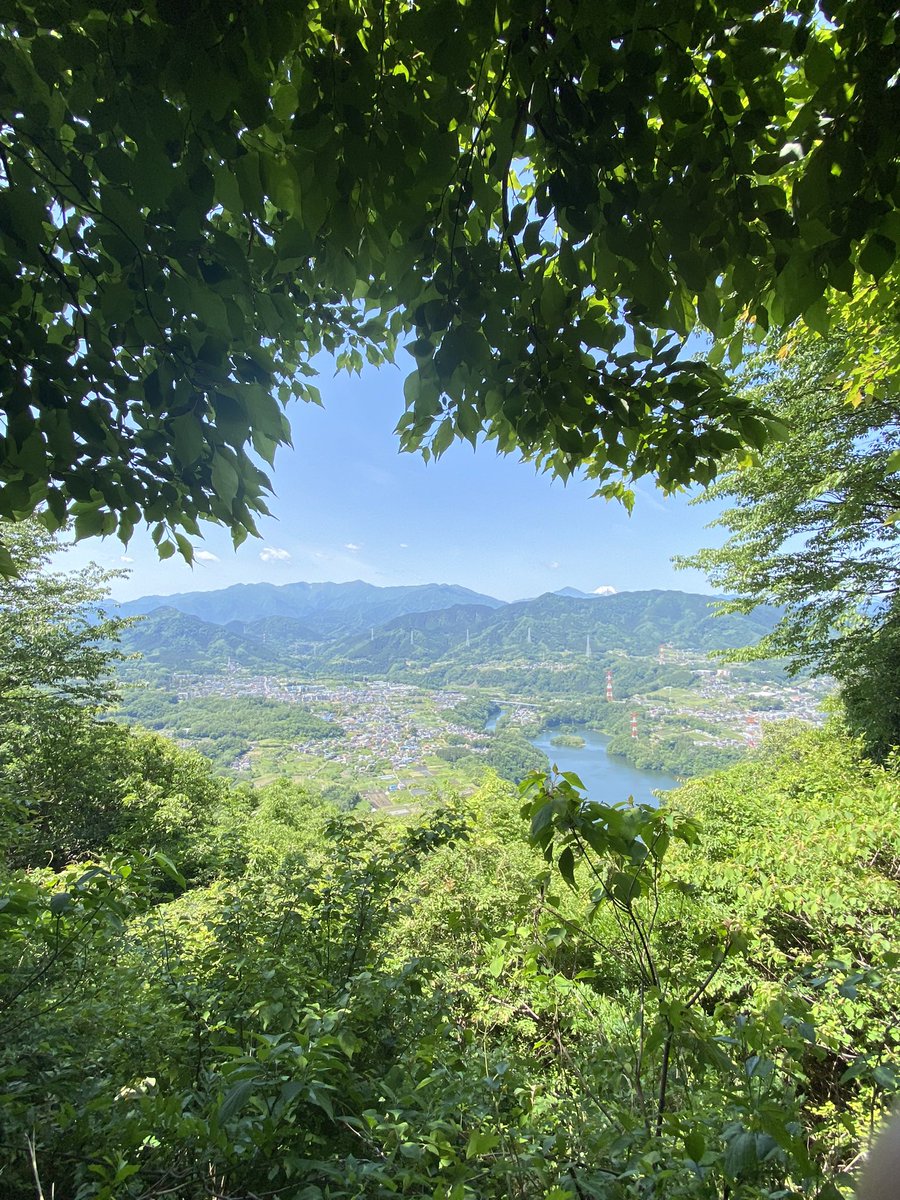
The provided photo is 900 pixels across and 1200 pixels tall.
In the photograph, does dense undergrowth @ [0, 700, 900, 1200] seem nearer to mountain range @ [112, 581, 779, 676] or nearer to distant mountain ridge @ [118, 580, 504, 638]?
mountain range @ [112, 581, 779, 676]

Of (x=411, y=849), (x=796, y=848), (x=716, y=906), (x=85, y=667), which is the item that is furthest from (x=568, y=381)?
(x=85, y=667)

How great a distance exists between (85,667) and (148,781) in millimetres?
3954

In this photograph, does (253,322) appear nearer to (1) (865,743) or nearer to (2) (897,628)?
(2) (897,628)

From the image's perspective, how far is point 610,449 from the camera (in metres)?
1.37

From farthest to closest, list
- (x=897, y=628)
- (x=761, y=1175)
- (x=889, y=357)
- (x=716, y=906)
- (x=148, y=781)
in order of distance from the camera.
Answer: (x=148, y=781) < (x=897, y=628) < (x=716, y=906) < (x=889, y=357) < (x=761, y=1175)

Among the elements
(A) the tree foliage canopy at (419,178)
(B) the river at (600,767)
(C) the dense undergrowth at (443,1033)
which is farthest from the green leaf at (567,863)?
(B) the river at (600,767)

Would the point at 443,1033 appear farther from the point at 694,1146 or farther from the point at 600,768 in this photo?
the point at 600,768

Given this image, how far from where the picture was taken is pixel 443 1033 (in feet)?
5.05

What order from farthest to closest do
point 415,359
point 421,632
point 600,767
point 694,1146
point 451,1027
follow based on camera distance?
point 421,632
point 600,767
point 451,1027
point 415,359
point 694,1146

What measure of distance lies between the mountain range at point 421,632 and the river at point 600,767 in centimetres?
2120

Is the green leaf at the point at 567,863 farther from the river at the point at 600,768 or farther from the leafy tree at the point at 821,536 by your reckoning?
the river at the point at 600,768

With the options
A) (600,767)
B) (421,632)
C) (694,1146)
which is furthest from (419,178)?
(421,632)

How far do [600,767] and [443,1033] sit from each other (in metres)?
31.2

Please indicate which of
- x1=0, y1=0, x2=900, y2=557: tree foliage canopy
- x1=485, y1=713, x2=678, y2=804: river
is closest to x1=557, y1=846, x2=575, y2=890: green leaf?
x1=0, y1=0, x2=900, y2=557: tree foliage canopy
